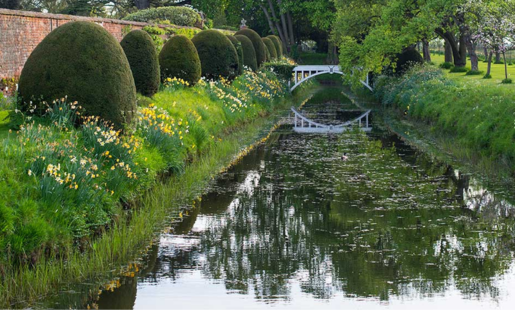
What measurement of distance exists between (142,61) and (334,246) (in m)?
9.41

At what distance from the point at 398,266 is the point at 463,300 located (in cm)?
121

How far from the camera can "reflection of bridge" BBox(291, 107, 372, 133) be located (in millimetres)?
23234

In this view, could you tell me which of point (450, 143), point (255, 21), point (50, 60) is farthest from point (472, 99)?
point (255, 21)

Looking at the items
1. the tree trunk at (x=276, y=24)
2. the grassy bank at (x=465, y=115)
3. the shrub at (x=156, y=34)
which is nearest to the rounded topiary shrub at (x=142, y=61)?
the shrub at (x=156, y=34)

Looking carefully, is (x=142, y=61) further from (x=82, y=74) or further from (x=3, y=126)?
(x=3, y=126)

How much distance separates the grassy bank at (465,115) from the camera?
47.5ft

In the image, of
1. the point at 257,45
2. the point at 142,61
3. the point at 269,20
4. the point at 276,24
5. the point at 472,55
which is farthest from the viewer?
the point at 276,24

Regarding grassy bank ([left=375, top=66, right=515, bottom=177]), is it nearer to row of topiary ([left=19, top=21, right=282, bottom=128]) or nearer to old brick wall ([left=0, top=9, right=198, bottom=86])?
row of topiary ([left=19, top=21, right=282, bottom=128])

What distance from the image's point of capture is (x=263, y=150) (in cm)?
1816

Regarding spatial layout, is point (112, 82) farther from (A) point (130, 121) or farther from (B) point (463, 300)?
(B) point (463, 300)

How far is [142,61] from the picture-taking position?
56.0ft

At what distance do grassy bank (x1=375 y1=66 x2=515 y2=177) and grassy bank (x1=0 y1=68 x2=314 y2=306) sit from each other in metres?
5.68

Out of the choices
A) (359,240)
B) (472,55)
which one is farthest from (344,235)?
(472,55)

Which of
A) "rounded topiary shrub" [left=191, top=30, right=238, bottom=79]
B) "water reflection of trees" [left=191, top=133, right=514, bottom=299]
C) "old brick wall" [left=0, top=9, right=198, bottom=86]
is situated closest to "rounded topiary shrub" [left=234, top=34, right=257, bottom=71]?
"rounded topiary shrub" [left=191, top=30, right=238, bottom=79]
